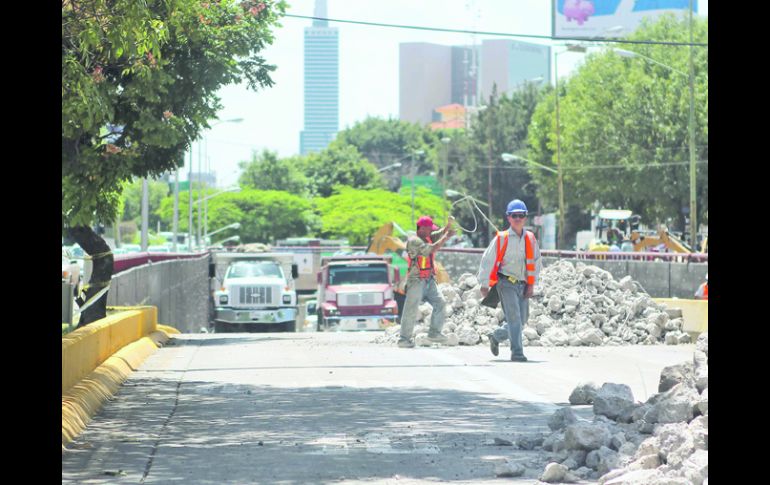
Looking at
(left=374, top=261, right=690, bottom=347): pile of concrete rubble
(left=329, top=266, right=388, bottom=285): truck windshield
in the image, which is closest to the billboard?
(left=329, top=266, right=388, bottom=285): truck windshield

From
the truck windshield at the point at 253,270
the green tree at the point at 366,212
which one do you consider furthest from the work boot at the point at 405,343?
the green tree at the point at 366,212

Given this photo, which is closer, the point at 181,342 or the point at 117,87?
the point at 117,87

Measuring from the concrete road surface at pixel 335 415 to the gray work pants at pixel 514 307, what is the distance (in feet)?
0.96

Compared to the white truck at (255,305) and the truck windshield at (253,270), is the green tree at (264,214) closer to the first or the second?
the truck windshield at (253,270)

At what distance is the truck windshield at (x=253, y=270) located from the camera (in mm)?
36812

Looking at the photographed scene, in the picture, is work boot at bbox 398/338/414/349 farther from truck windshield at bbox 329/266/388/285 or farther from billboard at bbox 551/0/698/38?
billboard at bbox 551/0/698/38

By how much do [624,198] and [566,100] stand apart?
28.7ft

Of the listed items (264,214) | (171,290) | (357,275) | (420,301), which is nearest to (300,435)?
(420,301)

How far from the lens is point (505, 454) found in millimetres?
9070

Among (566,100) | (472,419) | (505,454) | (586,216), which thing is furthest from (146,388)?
(586,216)

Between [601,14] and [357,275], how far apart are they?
4037 cm

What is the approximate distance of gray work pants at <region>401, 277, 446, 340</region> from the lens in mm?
19688
